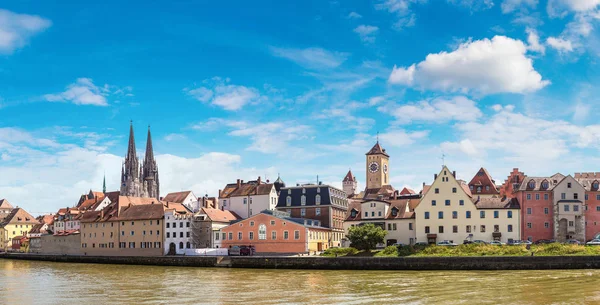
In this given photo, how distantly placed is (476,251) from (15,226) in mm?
102612

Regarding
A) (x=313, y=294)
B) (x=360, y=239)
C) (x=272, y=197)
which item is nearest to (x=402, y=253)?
(x=360, y=239)

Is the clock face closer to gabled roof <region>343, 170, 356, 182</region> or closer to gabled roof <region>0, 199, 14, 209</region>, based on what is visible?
gabled roof <region>343, 170, 356, 182</region>

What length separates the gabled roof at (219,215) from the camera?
87594 mm

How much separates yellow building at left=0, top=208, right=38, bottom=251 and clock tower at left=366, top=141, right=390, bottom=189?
2780 inches

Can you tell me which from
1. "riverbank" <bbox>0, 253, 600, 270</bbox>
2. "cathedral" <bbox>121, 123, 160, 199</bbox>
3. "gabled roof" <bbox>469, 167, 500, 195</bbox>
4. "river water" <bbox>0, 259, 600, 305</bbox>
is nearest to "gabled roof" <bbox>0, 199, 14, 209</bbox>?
"cathedral" <bbox>121, 123, 160, 199</bbox>

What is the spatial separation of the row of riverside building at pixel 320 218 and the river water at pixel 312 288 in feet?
62.4

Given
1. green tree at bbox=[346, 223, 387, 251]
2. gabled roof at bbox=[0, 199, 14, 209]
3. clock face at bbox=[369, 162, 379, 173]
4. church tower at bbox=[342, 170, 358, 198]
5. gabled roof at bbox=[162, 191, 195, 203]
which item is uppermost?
clock face at bbox=[369, 162, 379, 173]

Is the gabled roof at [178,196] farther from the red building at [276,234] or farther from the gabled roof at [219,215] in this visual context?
the red building at [276,234]

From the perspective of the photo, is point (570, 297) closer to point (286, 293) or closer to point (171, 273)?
point (286, 293)

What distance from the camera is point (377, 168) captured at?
145875 millimetres

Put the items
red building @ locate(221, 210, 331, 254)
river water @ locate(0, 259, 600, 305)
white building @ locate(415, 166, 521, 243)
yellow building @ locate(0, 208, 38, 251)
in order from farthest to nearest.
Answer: yellow building @ locate(0, 208, 38, 251)
red building @ locate(221, 210, 331, 254)
white building @ locate(415, 166, 521, 243)
river water @ locate(0, 259, 600, 305)

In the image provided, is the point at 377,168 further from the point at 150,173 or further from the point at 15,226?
the point at 15,226

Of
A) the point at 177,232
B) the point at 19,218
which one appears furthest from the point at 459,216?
the point at 19,218

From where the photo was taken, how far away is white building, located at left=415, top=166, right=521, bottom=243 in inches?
2891
